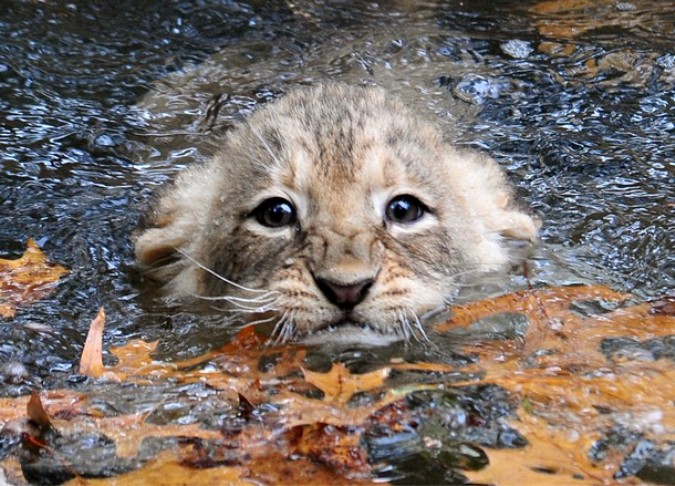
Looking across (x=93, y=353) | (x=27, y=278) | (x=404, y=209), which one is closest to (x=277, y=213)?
(x=404, y=209)

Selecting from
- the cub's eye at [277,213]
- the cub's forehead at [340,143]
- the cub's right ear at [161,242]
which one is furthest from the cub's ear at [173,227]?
the cub's eye at [277,213]

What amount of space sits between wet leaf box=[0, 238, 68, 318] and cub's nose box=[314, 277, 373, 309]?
1852 mm

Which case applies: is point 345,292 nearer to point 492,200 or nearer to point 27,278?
point 492,200

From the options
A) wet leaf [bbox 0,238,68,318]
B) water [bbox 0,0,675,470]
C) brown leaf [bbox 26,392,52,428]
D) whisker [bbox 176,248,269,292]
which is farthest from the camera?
water [bbox 0,0,675,470]

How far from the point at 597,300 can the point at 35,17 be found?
7626 mm

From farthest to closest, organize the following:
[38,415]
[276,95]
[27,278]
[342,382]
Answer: [276,95] → [27,278] → [342,382] → [38,415]

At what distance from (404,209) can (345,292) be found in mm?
925

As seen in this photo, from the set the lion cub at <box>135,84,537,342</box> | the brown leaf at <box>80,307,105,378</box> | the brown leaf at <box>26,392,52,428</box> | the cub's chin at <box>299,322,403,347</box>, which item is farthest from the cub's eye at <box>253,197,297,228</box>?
A: the brown leaf at <box>26,392,52,428</box>

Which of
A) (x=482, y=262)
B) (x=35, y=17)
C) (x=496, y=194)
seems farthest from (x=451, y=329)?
(x=35, y=17)

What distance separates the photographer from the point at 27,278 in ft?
19.4

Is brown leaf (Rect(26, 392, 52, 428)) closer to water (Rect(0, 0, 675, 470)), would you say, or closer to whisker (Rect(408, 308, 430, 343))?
water (Rect(0, 0, 675, 470))

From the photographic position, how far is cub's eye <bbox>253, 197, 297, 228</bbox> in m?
5.08

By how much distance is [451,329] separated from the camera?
491cm

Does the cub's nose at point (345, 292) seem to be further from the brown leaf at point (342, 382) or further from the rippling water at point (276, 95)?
the rippling water at point (276, 95)
